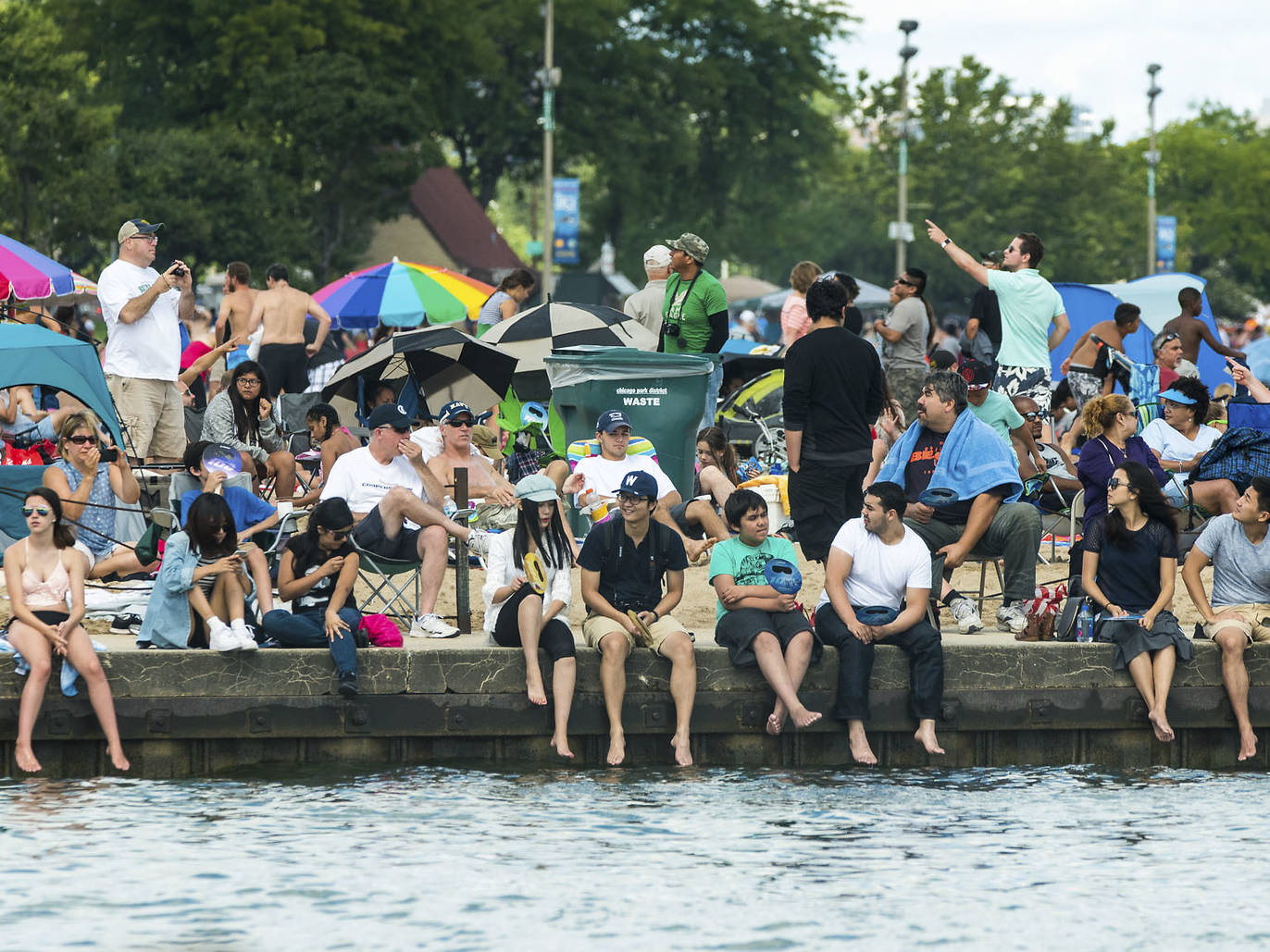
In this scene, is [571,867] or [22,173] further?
[22,173]

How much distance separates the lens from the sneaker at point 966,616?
10570mm

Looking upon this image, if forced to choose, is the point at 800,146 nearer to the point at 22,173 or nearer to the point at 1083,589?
the point at 22,173

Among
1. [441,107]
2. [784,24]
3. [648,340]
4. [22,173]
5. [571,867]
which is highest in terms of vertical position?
[784,24]

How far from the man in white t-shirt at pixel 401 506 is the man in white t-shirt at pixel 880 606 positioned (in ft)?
6.98

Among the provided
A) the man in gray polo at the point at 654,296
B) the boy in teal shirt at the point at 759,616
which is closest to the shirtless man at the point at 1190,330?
the man in gray polo at the point at 654,296

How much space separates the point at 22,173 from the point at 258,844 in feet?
89.3

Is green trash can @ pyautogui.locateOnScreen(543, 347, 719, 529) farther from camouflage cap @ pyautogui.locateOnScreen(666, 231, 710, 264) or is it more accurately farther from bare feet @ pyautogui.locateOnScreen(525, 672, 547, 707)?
bare feet @ pyautogui.locateOnScreen(525, 672, 547, 707)

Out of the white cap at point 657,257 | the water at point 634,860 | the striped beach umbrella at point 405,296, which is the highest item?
the striped beach umbrella at point 405,296

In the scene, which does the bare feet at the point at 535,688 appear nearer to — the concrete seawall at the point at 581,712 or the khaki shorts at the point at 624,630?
the concrete seawall at the point at 581,712

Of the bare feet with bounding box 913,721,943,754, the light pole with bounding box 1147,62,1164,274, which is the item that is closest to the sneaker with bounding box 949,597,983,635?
the bare feet with bounding box 913,721,943,754

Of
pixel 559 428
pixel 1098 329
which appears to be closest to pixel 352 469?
pixel 559 428

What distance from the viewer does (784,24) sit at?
51656 mm

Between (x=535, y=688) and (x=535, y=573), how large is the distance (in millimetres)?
615

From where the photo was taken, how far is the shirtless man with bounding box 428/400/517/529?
11.5 meters
